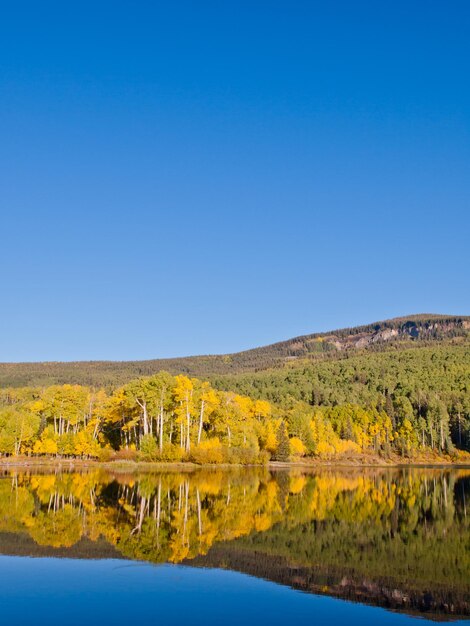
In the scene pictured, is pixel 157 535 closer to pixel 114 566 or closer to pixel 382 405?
pixel 114 566

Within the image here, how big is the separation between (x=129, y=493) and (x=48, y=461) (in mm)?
48443

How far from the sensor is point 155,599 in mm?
16391

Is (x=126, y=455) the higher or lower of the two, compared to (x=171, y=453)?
lower

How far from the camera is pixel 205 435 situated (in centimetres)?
9269

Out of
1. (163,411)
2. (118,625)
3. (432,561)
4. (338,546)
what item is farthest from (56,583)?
(163,411)

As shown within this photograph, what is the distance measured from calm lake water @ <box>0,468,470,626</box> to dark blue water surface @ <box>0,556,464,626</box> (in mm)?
49

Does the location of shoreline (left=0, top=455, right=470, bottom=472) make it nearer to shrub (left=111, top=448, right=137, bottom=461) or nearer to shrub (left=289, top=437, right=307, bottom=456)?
shrub (left=111, top=448, right=137, bottom=461)

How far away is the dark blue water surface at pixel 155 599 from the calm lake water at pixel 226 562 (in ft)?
0.16

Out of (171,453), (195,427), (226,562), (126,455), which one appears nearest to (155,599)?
(226,562)

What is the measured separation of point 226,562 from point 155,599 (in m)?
5.07

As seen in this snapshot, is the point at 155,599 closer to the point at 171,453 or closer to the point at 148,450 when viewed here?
the point at 148,450

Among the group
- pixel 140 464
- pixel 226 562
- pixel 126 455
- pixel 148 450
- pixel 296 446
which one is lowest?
pixel 296 446

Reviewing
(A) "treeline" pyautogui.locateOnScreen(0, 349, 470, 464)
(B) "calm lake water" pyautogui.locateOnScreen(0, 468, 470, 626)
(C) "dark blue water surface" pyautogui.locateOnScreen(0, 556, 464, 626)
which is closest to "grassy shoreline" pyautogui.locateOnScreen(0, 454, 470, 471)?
(A) "treeline" pyautogui.locateOnScreen(0, 349, 470, 464)

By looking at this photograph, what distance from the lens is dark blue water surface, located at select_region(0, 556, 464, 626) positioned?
1492cm
